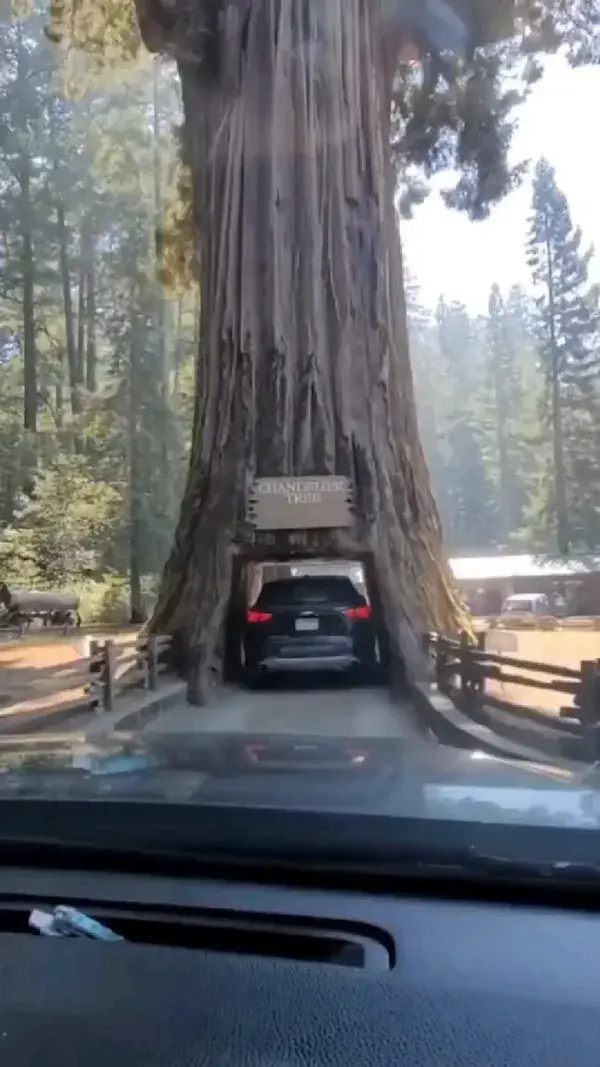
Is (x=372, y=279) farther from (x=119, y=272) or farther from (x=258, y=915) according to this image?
(x=258, y=915)

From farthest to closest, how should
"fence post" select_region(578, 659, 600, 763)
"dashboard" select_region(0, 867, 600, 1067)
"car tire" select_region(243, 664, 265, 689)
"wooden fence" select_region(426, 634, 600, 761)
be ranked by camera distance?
"car tire" select_region(243, 664, 265, 689), "wooden fence" select_region(426, 634, 600, 761), "fence post" select_region(578, 659, 600, 763), "dashboard" select_region(0, 867, 600, 1067)

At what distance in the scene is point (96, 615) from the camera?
19.7 feet

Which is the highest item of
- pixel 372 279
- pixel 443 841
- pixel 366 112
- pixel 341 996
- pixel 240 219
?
pixel 366 112

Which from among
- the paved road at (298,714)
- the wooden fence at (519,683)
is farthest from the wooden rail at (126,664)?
the wooden fence at (519,683)

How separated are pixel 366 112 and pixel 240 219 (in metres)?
0.92

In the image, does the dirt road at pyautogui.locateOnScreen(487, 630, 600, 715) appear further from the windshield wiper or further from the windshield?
the windshield wiper

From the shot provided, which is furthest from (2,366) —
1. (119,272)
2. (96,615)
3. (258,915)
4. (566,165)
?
(258,915)

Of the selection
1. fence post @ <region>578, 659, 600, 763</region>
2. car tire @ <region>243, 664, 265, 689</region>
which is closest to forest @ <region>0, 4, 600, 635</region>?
car tire @ <region>243, 664, 265, 689</region>

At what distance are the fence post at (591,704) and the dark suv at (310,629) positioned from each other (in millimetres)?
1475

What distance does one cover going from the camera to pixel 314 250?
6426 millimetres

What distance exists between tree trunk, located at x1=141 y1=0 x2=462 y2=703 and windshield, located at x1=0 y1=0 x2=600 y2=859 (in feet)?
0.05

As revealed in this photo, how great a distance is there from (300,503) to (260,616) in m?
0.66

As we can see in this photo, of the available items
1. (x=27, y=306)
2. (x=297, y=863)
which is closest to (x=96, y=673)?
(x=27, y=306)

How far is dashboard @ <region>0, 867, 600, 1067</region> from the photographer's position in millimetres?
1804
